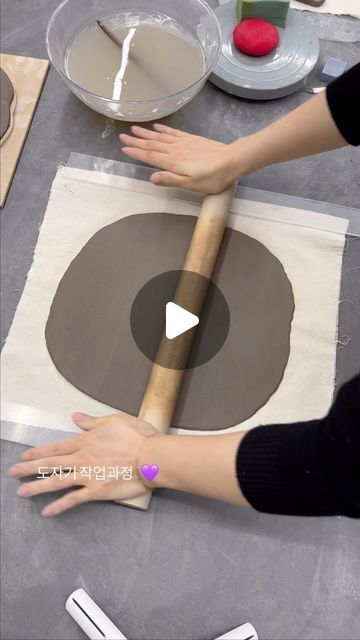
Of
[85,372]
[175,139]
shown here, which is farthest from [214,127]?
[85,372]

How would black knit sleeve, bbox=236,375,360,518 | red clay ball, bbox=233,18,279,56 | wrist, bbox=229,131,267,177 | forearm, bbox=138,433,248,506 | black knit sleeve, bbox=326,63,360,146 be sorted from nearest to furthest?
1. black knit sleeve, bbox=236,375,360,518
2. forearm, bbox=138,433,248,506
3. black knit sleeve, bbox=326,63,360,146
4. wrist, bbox=229,131,267,177
5. red clay ball, bbox=233,18,279,56

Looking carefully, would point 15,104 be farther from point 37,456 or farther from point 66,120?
point 37,456

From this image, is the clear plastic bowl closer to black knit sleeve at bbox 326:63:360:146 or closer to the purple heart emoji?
black knit sleeve at bbox 326:63:360:146

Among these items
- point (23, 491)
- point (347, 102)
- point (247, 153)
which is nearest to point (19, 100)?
point (247, 153)

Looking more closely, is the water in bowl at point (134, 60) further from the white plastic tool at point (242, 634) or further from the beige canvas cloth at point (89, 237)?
the white plastic tool at point (242, 634)

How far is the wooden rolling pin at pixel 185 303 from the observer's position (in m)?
0.84

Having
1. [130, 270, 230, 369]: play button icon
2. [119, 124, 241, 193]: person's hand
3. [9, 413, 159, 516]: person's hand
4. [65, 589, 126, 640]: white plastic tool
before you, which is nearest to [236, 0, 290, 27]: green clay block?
[119, 124, 241, 193]: person's hand

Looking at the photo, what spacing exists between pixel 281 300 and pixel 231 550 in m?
0.41

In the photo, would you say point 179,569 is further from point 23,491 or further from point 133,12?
point 133,12

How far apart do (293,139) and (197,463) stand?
548mm

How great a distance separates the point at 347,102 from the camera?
0.85 m

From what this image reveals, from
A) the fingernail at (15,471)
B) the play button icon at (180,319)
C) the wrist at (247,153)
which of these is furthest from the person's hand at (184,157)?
the fingernail at (15,471)

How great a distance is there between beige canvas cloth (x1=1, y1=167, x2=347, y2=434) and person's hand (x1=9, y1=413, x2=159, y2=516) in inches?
2.5

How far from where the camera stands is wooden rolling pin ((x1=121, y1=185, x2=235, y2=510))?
2.77 feet
